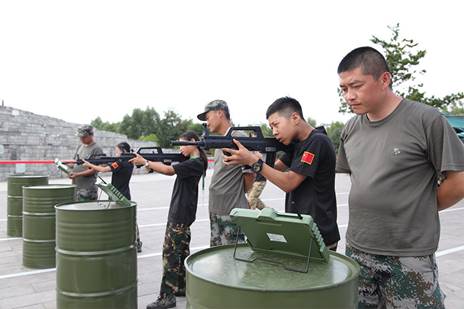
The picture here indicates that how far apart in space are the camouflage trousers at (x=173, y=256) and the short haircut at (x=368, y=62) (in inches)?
100

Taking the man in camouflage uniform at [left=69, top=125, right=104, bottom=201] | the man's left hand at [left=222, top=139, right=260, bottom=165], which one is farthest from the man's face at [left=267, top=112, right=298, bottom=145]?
the man in camouflage uniform at [left=69, top=125, right=104, bottom=201]

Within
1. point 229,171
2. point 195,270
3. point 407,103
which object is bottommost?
point 195,270

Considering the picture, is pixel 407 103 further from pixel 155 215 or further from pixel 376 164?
pixel 155 215

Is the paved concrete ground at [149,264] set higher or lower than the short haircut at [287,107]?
lower

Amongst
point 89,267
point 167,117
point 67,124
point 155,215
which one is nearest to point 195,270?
point 89,267

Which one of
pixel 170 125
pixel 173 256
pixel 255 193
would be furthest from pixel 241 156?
pixel 170 125

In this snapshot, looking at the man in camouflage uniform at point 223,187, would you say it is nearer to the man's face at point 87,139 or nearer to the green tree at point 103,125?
the man's face at point 87,139

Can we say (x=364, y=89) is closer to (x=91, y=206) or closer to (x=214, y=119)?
(x=214, y=119)

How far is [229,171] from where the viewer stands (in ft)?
12.4

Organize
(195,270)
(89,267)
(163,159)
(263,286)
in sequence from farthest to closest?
(163,159) < (89,267) < (195,270) < (263,286)

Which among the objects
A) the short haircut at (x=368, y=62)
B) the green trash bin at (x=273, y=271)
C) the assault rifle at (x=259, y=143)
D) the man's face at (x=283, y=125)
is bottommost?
the green trash bin at (x=273, y=271)

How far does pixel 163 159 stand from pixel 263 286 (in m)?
3.12

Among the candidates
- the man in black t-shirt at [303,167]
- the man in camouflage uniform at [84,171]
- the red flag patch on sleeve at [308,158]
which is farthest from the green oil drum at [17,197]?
the red flag patch on sleeve at [308,158]

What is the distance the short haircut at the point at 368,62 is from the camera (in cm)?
199
